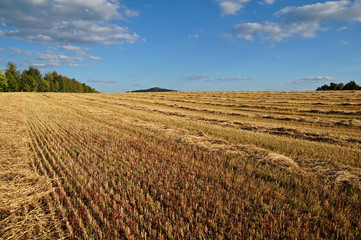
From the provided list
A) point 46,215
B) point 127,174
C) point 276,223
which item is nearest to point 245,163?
point 276,223

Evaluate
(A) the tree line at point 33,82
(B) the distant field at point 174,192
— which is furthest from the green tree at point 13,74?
(B) the distant field at point 174,192

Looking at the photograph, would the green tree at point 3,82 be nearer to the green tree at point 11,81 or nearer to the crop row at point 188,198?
the green tree at point 11,81

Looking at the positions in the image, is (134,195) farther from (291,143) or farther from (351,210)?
(291,143)

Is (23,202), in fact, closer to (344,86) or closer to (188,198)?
(188,198)

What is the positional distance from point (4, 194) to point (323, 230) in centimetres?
595

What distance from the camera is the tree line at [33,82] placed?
6744cm

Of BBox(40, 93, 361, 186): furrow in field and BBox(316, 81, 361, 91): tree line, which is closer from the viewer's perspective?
BBox(40, 93, 361, 186): furrow in field

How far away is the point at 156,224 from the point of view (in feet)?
10.3

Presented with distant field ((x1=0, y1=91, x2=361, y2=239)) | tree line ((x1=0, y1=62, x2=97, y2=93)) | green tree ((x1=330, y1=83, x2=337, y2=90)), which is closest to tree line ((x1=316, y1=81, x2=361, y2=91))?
green tree ((x1=330, y1=83, x2=337, y2=90))

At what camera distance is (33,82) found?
247ft

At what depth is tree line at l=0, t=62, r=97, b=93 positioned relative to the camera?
221 feet

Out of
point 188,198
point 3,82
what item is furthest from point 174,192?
point 3,82

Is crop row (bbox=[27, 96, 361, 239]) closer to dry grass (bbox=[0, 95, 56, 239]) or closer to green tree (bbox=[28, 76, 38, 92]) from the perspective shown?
dry grass (bbox=[0, 95, 56, 239])

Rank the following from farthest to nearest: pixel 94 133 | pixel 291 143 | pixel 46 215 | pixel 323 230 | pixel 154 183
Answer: pixel 94 133 → pixel 291 143 → pixel 154 183 → pixel 46 215 → pixel 323 230
